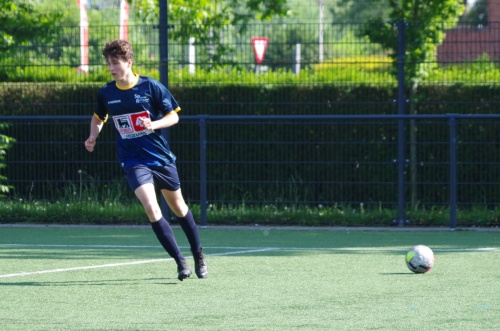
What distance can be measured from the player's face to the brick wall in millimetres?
6505

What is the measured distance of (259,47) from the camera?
49.4 ft

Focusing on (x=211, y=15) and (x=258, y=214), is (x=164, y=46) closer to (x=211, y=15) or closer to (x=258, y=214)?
(x=258, y=214)

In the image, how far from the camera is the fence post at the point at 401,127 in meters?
13.5

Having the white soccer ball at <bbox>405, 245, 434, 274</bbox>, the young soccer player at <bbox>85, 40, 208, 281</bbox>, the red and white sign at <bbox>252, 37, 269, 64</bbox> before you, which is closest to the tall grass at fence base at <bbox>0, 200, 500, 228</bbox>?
the red and white sign at <bbox>252, 37, 269, 64</bbox>

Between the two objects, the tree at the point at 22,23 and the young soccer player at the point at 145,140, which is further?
the tree at the point at 22,23

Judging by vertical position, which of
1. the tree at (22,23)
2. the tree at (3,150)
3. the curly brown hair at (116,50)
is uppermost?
the tree at (22,23)

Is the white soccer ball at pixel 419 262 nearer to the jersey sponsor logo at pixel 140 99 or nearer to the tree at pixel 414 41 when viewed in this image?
the jersey sponsor logo at pixel 140 99

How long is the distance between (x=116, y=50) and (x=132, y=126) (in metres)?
0.62

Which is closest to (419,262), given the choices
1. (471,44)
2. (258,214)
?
(258,214)

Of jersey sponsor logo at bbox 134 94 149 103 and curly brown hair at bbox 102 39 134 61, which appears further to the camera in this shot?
jersey sponsor logo at bbox 134 94 149 103

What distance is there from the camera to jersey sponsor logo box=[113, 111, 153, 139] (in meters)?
8.41

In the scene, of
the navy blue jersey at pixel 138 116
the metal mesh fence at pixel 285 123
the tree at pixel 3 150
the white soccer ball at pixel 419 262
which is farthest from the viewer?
the tree at pixel 3 150

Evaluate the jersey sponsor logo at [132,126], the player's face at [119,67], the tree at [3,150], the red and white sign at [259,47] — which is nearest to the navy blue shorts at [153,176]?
the jersey sponsor logo at [132,126]

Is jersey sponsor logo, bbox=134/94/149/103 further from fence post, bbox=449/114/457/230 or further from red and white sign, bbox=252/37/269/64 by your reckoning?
red and white sign, bbox=252/37/269/64
